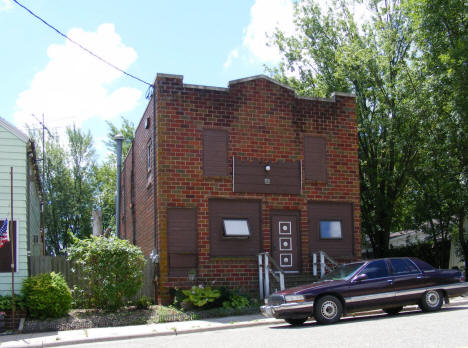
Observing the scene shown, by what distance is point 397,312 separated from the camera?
550 inches

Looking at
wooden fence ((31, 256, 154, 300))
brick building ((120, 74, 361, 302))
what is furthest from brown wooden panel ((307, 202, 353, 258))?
wooden fence ((31, 256, 154, 300))

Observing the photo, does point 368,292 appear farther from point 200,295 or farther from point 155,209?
point 155,209

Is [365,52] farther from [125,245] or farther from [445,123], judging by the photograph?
[125,245]

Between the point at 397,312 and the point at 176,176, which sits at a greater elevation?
the point at 176,176

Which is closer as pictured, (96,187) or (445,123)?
(445,123)

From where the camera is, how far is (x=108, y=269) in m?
15.3

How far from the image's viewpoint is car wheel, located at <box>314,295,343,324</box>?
12.4 m

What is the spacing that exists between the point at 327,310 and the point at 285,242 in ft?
19.9

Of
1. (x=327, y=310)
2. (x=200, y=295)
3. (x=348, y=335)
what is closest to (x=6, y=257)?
(x=200, y=295)

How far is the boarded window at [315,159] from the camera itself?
19094 millimetres

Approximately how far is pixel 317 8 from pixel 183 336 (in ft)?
70.4

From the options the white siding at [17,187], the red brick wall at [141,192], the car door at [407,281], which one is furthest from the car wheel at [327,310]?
the white siding at [17,187]

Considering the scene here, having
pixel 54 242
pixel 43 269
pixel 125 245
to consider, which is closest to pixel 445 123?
pixel 125 245

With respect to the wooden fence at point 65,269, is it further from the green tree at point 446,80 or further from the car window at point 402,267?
the green tree at point 446,80
